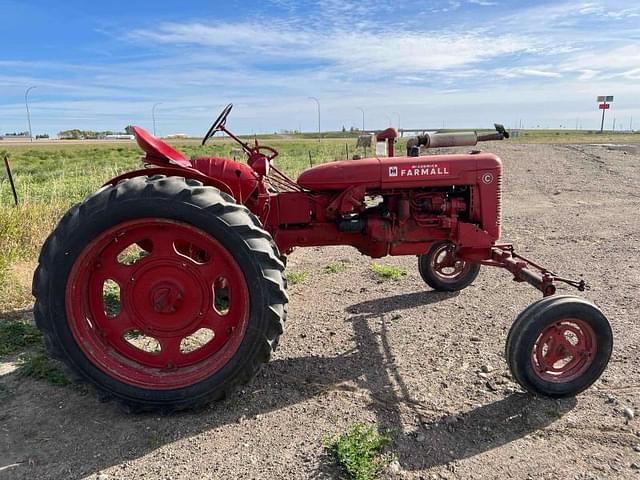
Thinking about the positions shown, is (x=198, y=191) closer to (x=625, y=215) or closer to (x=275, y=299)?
(x=275, y=299)

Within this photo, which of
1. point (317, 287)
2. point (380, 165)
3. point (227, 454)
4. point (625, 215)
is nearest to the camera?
point (227, 454)

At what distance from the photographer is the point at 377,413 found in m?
3.12

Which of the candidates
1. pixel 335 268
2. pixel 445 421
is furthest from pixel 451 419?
pixel 335 268

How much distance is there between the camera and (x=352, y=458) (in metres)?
2.62

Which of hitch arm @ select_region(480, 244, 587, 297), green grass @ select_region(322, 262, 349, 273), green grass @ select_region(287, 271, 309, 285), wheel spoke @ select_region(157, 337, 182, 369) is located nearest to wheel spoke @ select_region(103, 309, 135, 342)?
wheel spoke @ select_region(157, 337, 182, 369)

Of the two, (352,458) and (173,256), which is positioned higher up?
(173,256)

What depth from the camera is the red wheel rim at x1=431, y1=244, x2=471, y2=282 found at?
5062mm

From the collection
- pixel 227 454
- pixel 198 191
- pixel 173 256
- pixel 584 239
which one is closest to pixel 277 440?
pixel 227 454

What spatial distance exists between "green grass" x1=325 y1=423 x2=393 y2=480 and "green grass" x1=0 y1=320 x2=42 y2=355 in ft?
8.73

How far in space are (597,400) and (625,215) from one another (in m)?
7.04

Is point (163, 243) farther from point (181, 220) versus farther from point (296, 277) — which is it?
point (296, 277)

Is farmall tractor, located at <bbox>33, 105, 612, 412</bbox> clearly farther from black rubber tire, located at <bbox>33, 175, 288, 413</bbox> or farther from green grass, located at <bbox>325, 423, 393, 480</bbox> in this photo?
green grass, located at <bbox>325, 423, 393, 480</bbox>

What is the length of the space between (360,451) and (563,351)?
4.89 feet

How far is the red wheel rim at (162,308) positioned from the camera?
3.06m
